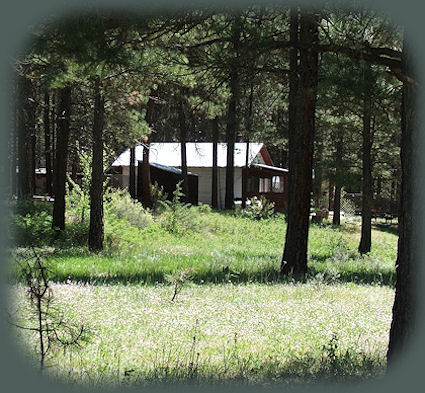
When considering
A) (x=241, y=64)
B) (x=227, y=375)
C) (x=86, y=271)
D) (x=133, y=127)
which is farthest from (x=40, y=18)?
(x=133, y=127)

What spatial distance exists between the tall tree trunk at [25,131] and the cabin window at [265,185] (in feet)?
82.8

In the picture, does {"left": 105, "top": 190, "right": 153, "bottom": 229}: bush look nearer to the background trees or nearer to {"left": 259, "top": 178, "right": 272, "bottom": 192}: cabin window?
the background trees

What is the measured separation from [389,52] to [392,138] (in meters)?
19.7

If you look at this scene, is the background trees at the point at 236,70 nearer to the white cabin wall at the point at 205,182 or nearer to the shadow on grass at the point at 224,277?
the shadow on grass at the point at 224,277

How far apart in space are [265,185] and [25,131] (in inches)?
1199

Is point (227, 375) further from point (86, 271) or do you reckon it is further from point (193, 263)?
point (193, 263)

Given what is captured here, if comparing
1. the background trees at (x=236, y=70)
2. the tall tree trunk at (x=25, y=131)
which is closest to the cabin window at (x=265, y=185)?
the background trees at (x=236, y=70)

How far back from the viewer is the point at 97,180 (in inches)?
545

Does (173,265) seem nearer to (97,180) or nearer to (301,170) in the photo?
(301,170)

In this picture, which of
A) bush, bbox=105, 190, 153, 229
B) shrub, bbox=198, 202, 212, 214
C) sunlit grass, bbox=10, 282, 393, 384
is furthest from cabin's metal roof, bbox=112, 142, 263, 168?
sunlit grass, bbox=10, 282, 393, 384

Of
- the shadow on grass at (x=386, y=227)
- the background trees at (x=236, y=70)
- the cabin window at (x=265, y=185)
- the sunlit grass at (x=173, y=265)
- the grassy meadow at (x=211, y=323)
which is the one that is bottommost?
the shadow on grass at (x=386, y=227)

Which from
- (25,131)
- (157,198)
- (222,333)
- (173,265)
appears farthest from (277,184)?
(222,333)

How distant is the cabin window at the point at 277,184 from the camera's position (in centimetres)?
4658

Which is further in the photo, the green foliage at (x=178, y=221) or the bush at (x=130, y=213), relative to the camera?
the green foliage at (x=178, y=221)
